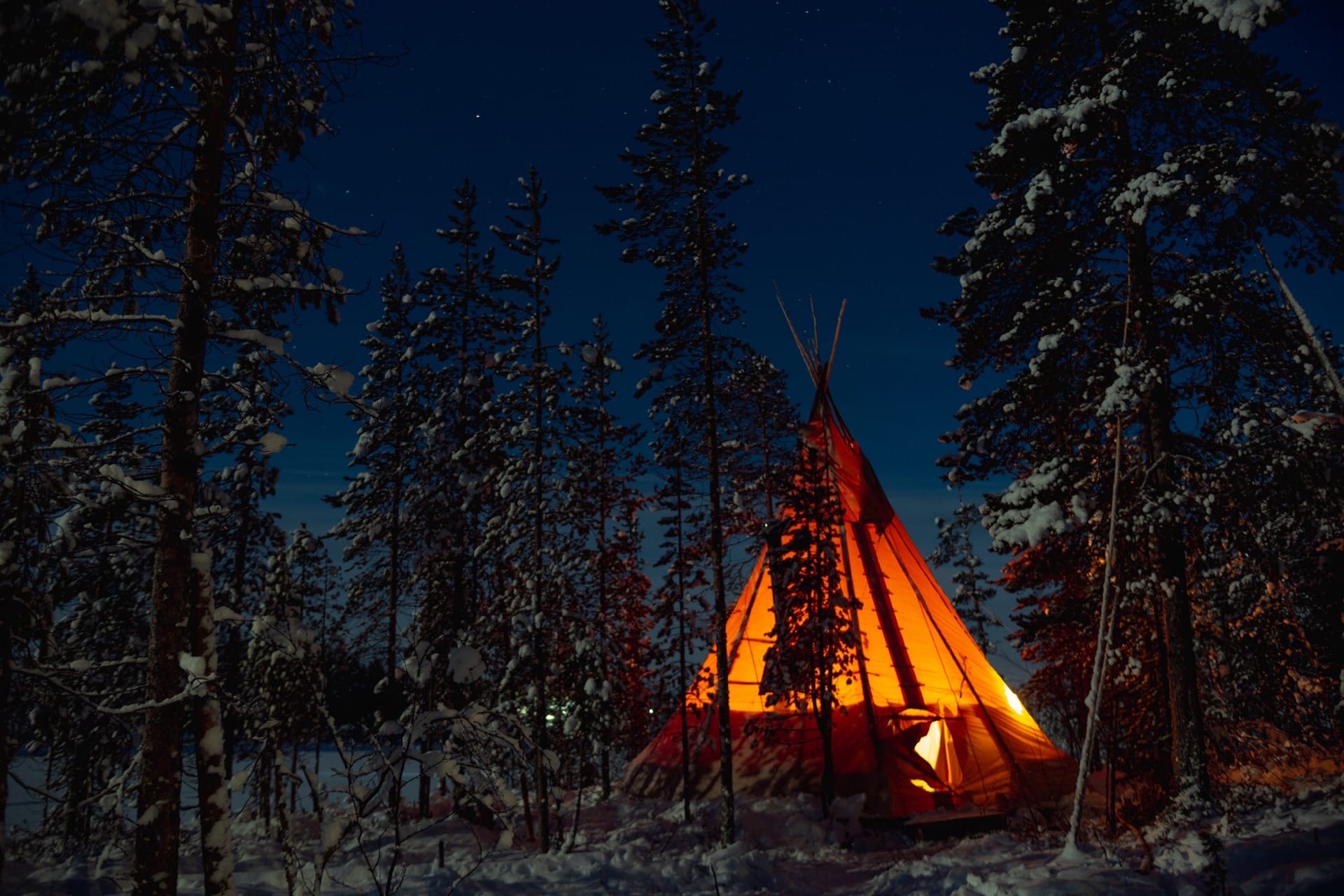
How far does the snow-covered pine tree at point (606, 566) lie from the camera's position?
1767cm

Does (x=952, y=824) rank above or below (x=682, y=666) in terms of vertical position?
below

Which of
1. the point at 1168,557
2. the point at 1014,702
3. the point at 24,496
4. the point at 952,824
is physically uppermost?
the point at 24,496

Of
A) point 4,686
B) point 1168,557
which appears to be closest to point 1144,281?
point 1168,557

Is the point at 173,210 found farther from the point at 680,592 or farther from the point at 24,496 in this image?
the point at 680,592

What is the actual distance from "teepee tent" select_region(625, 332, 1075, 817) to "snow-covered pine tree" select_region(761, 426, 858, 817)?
1.44 feet

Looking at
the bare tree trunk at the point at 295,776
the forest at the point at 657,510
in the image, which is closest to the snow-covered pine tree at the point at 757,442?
the forest at the point at 657,510

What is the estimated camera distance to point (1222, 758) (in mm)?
9875

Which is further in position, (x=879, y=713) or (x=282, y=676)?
(x=879, y=713)

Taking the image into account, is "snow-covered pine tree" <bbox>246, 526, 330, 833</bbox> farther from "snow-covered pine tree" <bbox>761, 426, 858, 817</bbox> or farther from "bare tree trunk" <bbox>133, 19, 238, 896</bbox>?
"snow-covered pine tree" <bbox>761, 426, 858, 817</bbox>

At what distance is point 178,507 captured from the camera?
5.32 meters

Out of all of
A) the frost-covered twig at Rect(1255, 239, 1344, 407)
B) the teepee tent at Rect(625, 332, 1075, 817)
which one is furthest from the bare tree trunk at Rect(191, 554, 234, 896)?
the teepee tent at Rect(625, 332, 1075, 817)

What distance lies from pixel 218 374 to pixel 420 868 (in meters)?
11.6

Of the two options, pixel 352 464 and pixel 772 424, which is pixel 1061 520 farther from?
pixel 352 464

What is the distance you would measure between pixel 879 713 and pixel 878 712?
0.04m
